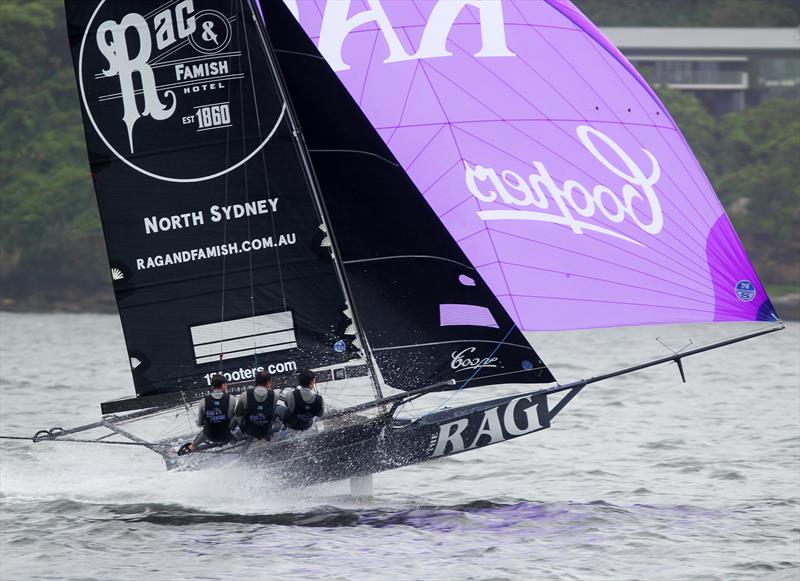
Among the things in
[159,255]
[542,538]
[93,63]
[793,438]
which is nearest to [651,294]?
[542,538]

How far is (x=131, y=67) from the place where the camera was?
11453 mm

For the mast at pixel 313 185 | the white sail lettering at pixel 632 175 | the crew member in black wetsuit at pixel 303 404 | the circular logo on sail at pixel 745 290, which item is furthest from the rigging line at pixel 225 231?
the circular logo on sail at pixel 745 290

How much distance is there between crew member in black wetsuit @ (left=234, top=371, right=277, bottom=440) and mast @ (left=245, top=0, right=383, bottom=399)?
94 cm

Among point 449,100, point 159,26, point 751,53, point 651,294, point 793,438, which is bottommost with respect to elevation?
point 793,438

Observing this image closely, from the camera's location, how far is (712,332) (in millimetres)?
41250

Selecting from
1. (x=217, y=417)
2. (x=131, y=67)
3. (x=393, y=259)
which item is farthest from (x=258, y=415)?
(x=131, y=67)

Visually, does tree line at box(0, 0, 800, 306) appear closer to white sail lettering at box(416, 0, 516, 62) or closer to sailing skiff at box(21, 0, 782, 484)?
white sail lettering at box(416, 0, 516, 62)

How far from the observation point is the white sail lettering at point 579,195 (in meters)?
11.7

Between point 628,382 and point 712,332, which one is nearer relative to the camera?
point 628,382

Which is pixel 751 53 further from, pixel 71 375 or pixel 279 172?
pixel 279 172

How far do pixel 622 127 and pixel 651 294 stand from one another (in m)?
1.52

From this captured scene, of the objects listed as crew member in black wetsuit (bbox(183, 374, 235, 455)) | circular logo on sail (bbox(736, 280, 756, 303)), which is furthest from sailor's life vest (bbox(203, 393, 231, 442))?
circular logo on sail (bbox(736, 280, 756, 303))

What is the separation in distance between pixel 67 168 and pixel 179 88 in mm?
41864

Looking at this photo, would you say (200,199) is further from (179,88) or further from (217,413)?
(217,413)
